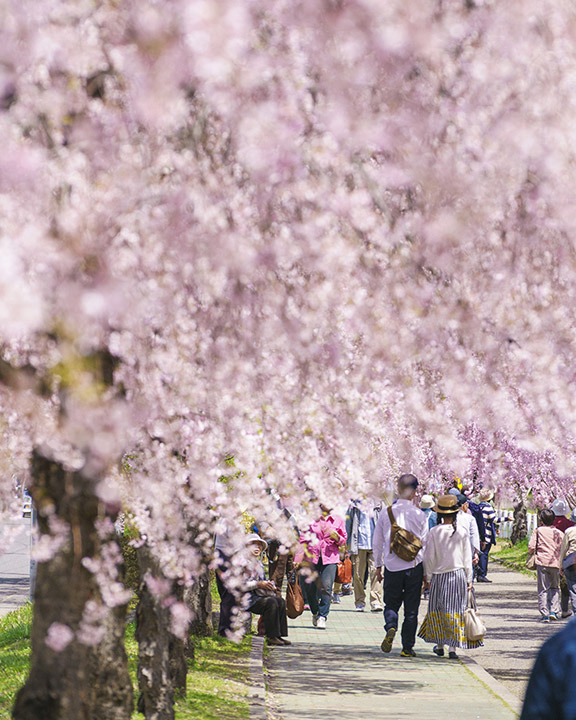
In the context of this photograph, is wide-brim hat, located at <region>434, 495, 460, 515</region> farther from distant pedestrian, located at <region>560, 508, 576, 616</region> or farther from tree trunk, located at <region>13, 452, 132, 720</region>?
tree trunk, located at <region>13, 452, 132, 720</region>

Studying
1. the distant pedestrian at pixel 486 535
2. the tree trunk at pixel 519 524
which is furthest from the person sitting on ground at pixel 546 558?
the tree trunk at pixel 519 524

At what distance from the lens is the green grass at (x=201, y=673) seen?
10266mm

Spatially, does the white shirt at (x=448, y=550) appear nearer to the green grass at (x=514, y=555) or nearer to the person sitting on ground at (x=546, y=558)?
the person sitting on ground at (x=546, y=558)

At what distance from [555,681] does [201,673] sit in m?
10.4

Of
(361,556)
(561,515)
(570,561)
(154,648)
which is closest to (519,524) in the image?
(361,556)

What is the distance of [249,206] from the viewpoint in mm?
5785

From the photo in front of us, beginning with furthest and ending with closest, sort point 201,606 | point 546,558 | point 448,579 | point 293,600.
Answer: point 546,558 < point 293,600 < point 201,606 < point 448,579

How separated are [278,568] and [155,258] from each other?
12.5m

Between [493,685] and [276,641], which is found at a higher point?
[276,641]

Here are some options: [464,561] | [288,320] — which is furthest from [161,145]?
[464,561]

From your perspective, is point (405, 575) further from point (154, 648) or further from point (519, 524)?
point (519, 524)

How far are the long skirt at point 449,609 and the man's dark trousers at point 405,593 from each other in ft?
1.34

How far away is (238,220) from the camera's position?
5.71 metres

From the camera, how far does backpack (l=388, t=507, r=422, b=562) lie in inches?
583
